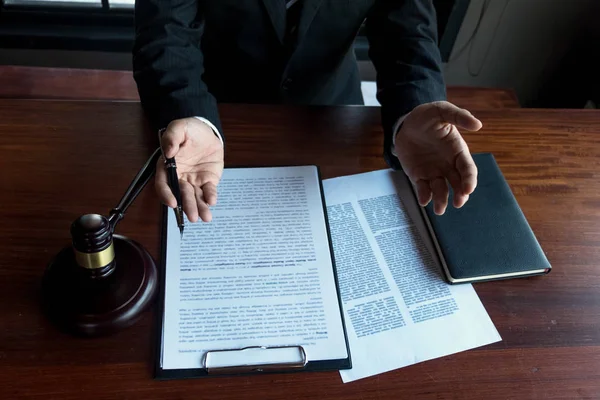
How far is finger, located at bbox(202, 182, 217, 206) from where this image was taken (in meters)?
0.72

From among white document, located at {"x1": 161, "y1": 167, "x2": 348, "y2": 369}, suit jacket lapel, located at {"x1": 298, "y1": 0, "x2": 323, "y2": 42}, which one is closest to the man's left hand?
white document, located at {"x1": 161, "y1": 167, "x2": 348, "y2": 369}

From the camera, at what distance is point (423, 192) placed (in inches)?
31.3

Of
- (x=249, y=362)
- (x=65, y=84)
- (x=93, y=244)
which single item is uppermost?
(x=93, y=244)

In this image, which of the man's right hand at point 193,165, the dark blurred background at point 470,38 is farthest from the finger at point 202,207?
the dark blurred background at point 470,38

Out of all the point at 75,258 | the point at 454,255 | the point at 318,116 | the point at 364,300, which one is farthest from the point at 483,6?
the point at 75,258

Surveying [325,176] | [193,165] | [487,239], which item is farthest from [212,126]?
[487,239]

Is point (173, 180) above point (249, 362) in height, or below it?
above

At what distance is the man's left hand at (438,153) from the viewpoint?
29.4 inches

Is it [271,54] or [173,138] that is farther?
[271,54]

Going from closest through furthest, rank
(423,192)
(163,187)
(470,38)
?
(163,187), (423,192), (470,38)

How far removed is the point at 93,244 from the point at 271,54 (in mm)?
595

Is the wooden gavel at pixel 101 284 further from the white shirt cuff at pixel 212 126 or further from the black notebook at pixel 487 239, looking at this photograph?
the black notebook at pixel 487 239

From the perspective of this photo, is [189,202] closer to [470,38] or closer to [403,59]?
[403,59]

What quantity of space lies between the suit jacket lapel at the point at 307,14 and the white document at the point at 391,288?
12.4 inches
